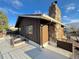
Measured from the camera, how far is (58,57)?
7121 mm

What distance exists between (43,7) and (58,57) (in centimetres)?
1780

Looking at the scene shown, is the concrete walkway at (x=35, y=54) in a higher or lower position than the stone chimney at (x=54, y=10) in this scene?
lower

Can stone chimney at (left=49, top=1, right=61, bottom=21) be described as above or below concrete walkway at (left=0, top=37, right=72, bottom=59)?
above

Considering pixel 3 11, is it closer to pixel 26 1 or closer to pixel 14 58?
A: pixel 26 1

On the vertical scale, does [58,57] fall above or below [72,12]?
below

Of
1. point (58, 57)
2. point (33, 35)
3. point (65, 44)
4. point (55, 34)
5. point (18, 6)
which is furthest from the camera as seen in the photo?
point (18, 6)

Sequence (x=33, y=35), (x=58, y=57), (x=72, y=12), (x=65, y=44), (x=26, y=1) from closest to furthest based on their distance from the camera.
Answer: (x=58, y=57) < (x=65, y=44) < (x=33, y=35) < (x=26, y=1) < (x=72, y=12)

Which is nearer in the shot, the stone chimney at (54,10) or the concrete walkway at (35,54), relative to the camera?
the concrete walkway at (35,54)

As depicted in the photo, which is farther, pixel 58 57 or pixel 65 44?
pixel 65 44

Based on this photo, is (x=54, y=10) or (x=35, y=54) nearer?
(x=35, y=54)

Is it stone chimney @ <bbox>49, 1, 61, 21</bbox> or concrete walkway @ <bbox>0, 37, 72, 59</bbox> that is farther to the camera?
stone chimney @ <bbox>49, 1, 61, 21</bbox>

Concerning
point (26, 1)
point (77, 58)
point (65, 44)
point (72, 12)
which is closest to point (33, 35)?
point (65, 44)

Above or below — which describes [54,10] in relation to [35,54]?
above

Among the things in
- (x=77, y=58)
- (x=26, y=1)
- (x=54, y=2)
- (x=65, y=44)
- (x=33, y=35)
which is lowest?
(x=77, y=58)
